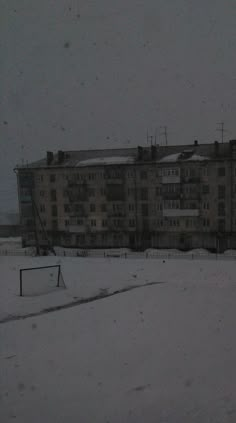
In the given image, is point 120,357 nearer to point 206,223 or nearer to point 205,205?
point 206,223

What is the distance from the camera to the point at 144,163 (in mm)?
5383

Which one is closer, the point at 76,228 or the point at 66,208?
the point at 76,228

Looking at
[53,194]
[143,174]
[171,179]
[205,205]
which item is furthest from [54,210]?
[205,205]

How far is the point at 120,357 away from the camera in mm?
1472

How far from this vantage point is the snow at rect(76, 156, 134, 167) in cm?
487

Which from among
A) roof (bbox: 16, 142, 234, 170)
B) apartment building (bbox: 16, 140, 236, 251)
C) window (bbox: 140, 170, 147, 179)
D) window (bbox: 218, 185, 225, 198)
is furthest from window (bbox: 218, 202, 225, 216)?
window (bbox: 140, 170, 147, 179)

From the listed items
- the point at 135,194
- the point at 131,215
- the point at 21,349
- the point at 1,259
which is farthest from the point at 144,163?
the point at 21,349

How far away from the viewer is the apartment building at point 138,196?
14.4 feet

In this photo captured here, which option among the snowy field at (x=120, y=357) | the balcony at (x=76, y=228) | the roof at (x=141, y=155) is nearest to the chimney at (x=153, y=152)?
the roof at (x=141, y=155)

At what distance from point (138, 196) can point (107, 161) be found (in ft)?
3.20

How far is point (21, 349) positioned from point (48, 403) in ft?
1.27

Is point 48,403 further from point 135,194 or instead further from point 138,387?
point 135,194

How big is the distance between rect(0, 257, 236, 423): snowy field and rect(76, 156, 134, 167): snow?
2763mm

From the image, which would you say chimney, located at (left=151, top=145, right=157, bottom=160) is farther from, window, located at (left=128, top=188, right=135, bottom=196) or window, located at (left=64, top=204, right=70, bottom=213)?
window, located at (left=64, top=204, right=70, bottom=213)
